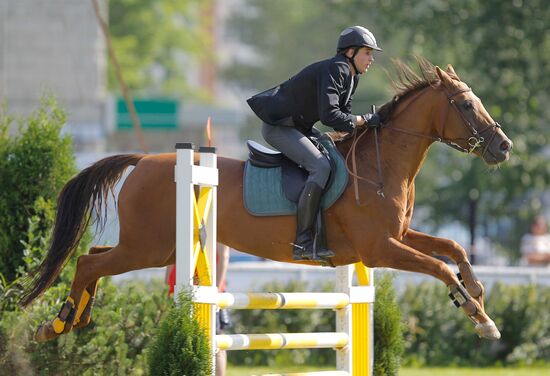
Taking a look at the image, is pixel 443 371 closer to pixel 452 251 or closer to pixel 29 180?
pixel 452 251

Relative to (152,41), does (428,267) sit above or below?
below

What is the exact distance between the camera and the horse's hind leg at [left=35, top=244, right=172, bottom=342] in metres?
8.64

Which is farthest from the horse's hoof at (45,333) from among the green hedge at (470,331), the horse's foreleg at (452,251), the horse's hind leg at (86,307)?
the green hedge at (470,331)

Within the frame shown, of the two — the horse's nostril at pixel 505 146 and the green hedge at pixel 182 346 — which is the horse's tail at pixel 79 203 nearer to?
the green hedge at pixel 182 346

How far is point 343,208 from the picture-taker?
28.1 ft

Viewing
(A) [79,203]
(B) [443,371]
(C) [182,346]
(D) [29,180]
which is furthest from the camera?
(B) [443,371]

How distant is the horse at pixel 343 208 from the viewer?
8.51 metres

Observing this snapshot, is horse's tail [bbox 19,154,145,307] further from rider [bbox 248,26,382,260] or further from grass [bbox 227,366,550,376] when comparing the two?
grass [bbox 227,366,550,376]

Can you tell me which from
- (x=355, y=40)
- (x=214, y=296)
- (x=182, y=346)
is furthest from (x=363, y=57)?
(x=182, y=346)

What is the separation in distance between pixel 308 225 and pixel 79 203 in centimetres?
186

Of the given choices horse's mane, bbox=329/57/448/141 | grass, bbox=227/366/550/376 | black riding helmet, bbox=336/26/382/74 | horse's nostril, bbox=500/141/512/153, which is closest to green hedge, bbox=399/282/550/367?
grass, bbox=227/366/550/376

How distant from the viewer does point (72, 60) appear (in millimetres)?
34750

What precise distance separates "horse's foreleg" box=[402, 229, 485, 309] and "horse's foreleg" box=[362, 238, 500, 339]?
0.71 feet

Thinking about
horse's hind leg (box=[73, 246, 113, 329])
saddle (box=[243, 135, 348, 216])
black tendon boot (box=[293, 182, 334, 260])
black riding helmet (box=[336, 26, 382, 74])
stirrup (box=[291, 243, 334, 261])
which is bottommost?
horse's hind leg (box=[73, 246, 113, 329])
